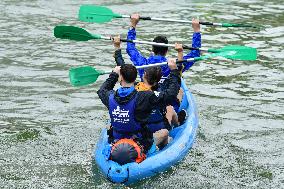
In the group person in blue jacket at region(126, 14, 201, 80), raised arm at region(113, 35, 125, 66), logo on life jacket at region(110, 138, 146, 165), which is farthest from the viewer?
person in blue jacket at region(126, 14, 201, 80)

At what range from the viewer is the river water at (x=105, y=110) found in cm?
807

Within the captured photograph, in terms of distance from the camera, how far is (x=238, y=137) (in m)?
9.82

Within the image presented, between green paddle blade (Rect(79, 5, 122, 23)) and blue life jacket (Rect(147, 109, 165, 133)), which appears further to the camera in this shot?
green paddle blade (Rect(79, 5, 122, 23))

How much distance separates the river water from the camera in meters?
8.07

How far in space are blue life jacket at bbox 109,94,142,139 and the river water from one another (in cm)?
67

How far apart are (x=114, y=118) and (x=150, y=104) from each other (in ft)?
1.69

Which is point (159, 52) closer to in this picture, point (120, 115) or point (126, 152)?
point (120, 115)

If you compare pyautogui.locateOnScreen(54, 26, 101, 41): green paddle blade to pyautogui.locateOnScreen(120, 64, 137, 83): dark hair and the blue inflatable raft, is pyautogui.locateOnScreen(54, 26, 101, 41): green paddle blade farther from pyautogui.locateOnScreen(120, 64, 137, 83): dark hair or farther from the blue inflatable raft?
pyautogui.locateOnScreen(120, 64, 137, 83): dark hair

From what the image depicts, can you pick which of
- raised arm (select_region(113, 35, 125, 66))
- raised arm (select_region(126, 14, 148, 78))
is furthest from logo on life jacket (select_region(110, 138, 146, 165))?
raised arm (select_region(126, 14, 148, 78))

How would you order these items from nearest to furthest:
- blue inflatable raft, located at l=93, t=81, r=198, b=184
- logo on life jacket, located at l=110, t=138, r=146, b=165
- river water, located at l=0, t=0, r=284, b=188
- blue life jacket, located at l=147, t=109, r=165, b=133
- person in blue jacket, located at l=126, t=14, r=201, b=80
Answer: blue inflatable raft, located at l=93, t=81, r=198, b=184 → logo on life jacket, located at l=110, t=138, r=146, b=165 → river water, located at l=0, t=0, r=284, b=188 → blue life jacket, located at l=147, t=109, r=165, b=133 → person in blue jacket, located at l=126, t=14, r=201, b=80

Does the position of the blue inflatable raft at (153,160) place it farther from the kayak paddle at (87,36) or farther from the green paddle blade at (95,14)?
the green paddle blade at (95,14)

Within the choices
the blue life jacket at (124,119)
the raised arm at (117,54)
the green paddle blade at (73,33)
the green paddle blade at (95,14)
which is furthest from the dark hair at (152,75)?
the green paddle blade at (95,14)

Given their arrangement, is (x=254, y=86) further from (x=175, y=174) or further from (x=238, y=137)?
(x=175, y=174)

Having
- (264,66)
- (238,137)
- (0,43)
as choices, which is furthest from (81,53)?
(238,137)
